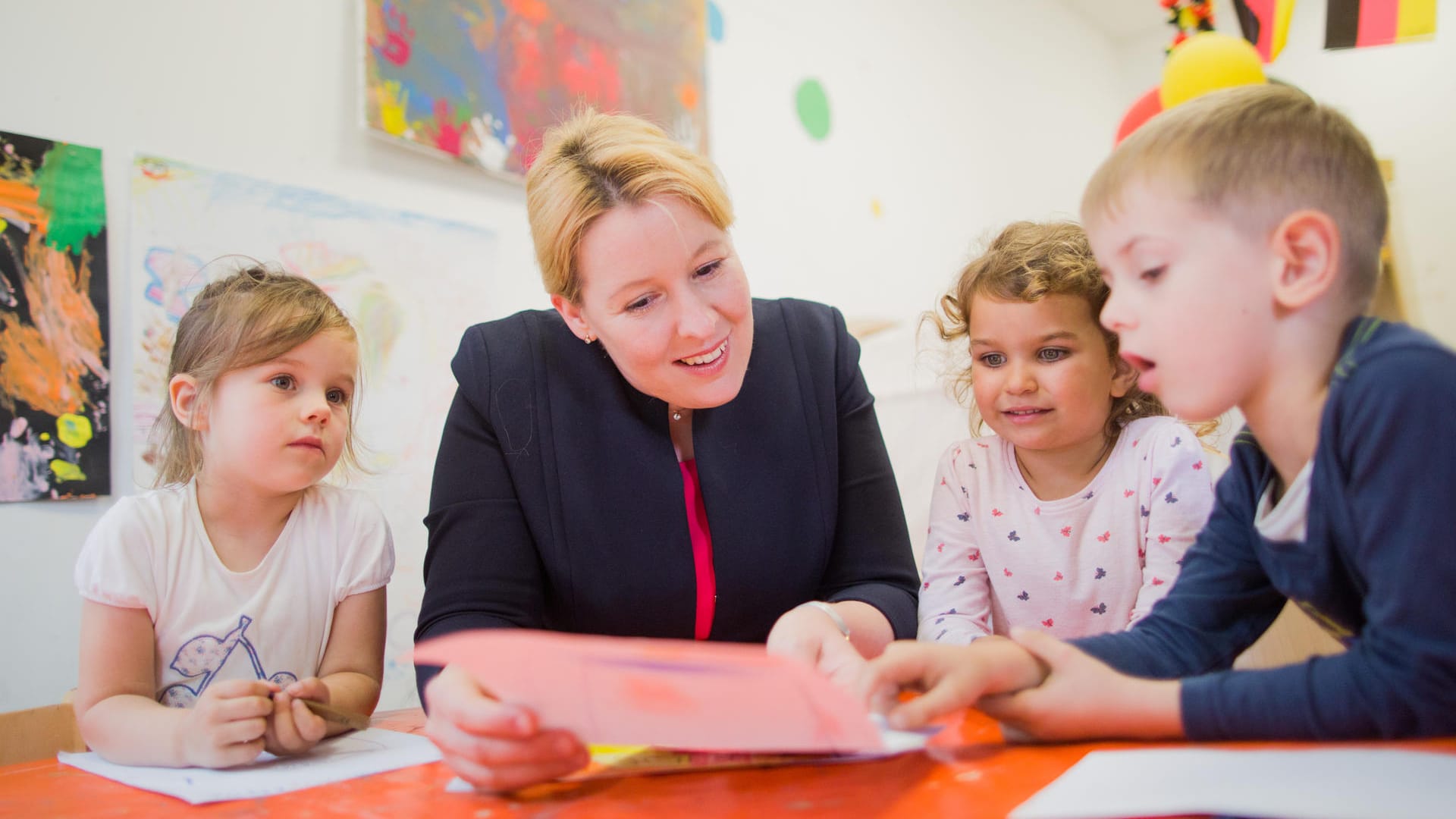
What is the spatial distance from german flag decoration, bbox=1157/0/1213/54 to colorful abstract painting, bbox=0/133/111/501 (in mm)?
1691

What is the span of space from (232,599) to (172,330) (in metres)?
0.63

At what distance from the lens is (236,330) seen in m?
1.10

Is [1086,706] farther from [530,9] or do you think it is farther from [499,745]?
[530,9]

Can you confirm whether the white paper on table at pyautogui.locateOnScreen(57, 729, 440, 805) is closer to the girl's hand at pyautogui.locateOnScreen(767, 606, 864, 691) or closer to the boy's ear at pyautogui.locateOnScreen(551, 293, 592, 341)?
the girl's hand at pyautogui.locateOnScreen(767, 606, 864, 691)

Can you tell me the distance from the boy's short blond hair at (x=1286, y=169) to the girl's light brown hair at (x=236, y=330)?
3.07ft

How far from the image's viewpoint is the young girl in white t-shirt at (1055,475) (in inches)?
44.2

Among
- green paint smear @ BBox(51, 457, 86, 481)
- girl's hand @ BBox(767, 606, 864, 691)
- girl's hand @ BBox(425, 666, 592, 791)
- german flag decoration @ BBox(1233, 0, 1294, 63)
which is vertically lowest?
girl's hand @ BBox(425, 666, 592, 791)

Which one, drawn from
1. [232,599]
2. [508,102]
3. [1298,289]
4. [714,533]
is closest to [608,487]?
[714,533]

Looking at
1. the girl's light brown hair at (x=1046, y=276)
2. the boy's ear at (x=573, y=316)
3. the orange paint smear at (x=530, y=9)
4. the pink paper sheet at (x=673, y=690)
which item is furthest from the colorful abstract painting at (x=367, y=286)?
the pink paper sheet at (x=673, y=690)

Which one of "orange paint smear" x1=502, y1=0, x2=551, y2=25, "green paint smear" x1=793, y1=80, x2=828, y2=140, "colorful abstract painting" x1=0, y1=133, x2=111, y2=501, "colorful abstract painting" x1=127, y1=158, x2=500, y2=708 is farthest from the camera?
"green paint smear" x1=793, y1=80, x2=828, y2=140

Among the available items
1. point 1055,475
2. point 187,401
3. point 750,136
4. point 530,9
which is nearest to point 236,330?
point 187,401

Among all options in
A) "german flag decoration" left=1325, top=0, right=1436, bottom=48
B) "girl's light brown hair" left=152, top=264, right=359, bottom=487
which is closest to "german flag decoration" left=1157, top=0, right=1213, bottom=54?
"german flag decoration" left=1325, top=0, right=1436, bottom=48

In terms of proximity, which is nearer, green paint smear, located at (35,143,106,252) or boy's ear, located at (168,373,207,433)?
boy's ear, located at (168,373,207,433)

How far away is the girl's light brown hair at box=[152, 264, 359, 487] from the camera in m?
1.09
